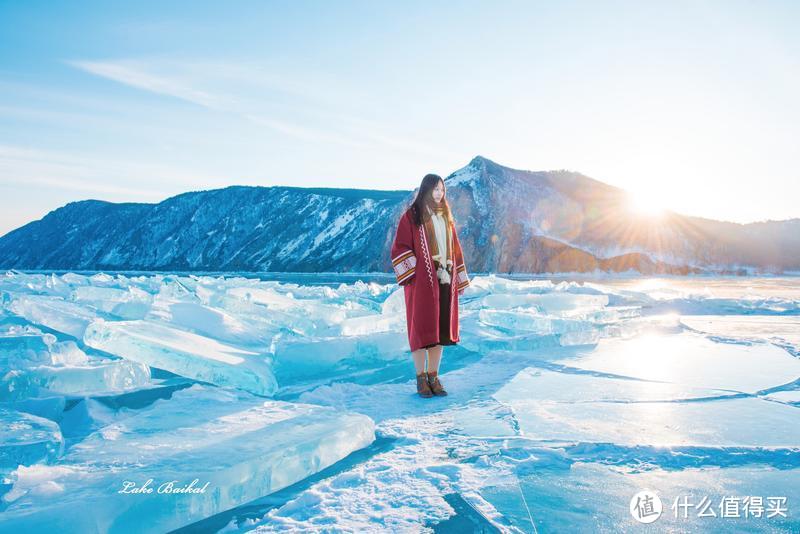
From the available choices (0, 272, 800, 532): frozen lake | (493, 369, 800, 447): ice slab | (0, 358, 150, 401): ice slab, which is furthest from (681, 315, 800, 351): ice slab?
(0, 358, 150, 401): ice slab

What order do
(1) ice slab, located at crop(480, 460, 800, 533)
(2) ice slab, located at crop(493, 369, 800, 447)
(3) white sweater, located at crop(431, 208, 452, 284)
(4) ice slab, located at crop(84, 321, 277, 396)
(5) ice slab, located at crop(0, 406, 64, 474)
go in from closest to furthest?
(1) ice slab, located at crop(480, 460, 800, 533) → (5) ice slab, located at crop(0, 406, 64, 474) → (2) ice slab, located at crop(493, 369, 800, 447) → (4) ice slab, located at crop(84, 321, 277, 396) → (3) white sweater, located at crop(431, 208, 452, 284)

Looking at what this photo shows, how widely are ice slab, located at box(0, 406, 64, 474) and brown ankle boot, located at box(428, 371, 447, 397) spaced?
81.1 inches

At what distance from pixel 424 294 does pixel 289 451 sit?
5.48 ft

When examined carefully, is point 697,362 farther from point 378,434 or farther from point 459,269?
point 378,434

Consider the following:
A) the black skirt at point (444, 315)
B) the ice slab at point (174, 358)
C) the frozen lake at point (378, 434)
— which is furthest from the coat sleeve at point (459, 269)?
the ice slab at point (174, 358)

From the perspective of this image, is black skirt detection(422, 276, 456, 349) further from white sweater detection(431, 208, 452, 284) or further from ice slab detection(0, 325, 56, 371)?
ice slab detection(0, 325, 56, 371)

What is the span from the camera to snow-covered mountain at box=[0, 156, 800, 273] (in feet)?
157

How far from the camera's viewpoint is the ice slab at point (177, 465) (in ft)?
4.91

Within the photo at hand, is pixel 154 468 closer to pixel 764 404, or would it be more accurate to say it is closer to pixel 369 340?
pixel 369 340

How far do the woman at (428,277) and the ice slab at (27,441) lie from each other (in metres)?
1.99

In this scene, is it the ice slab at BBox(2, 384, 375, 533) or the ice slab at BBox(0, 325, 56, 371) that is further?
the ice slab at BBox(0, 325, 56, 371)

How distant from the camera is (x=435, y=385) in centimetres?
332

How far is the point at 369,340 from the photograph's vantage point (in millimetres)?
4465

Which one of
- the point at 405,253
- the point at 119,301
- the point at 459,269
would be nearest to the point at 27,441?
the point at 405,253
